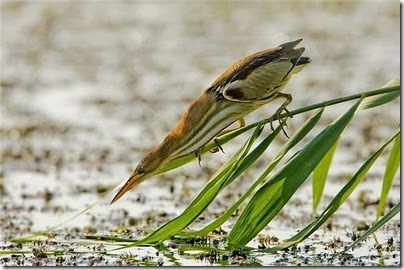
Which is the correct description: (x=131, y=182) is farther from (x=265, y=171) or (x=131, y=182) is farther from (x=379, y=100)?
(x=379, y=100)

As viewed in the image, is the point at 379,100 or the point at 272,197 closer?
the point at 272,197

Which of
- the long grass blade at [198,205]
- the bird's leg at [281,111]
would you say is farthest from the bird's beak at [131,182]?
the bird's leg at [281,111]

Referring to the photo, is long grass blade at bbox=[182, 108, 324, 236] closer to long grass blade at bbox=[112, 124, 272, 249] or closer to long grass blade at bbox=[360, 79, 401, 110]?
long grass blade at bbox=[112, 124, 272, 249]

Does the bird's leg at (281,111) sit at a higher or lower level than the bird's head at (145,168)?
higher

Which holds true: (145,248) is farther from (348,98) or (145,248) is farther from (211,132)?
(348,98)

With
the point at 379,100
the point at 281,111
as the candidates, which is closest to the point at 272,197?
the point at 281,111

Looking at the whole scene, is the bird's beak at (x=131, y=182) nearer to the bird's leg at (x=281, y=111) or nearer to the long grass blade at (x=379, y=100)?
the bird's leg at (x=281, y=111)

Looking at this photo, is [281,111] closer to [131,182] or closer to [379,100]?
[379,100]

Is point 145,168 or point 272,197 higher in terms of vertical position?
point 145,168

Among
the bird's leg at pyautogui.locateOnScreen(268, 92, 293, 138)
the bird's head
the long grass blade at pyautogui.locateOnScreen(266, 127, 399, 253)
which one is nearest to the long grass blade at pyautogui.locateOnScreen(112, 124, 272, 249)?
the bird's leg at pyautogui.locateOnScreen(268, 92, 293, 138)

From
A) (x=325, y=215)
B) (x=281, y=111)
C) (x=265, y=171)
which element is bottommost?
(x=325, y=215)
